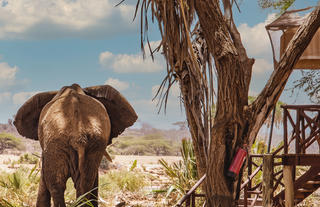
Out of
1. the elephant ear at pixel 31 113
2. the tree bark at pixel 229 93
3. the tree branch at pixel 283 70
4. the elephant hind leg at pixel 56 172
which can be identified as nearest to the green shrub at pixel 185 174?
the elephant ear at pixel 31 113

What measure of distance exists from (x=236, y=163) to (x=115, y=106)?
9.37ft

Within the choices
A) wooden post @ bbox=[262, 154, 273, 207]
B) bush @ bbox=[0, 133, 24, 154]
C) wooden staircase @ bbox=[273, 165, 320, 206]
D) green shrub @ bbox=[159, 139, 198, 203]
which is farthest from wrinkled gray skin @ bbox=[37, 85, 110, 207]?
bush @ bbox=[0, 133, 24, 154]

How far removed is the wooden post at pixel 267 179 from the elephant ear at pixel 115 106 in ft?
8.09

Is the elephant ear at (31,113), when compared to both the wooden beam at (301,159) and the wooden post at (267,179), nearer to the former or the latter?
the wooden post at (267,179)

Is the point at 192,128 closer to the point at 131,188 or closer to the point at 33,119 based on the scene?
the point at 33,119

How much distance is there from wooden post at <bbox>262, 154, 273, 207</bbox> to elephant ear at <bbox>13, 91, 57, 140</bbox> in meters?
3.69

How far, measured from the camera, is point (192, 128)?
7.82 metres

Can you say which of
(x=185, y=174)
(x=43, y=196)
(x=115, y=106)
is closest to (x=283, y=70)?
(x=115, y=106)

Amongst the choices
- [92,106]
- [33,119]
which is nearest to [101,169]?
[33,119]

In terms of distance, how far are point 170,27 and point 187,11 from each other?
315 millimetres

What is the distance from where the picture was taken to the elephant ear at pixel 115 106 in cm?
A: 819

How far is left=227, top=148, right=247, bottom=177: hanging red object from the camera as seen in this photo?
6.20 metres

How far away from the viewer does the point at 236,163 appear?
20.4 ft

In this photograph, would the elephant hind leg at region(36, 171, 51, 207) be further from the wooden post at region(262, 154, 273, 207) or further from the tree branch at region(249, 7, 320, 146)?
the wooden post at region(262, 154, 273, 207)
